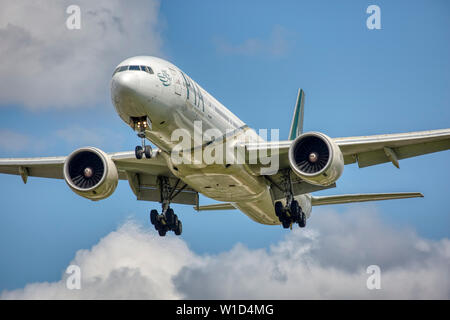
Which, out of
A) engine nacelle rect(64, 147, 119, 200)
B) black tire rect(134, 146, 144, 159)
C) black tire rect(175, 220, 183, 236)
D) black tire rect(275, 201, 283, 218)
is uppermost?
black tire rect(134, 146, 144, 159)

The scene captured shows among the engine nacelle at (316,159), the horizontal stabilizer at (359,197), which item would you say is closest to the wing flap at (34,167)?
the engine nacelle at (316,159)

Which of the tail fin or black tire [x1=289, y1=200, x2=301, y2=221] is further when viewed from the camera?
the tail fin

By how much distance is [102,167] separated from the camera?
Result: 30359 millimetres

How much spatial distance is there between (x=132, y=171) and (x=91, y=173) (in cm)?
346

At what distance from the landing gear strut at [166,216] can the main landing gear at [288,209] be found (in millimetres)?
4886

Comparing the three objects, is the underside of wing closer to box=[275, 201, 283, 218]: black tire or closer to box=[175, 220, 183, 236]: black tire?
box=[275, 201, 283, 218]: black tire

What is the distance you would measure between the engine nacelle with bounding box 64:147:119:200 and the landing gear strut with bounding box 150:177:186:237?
3.90m

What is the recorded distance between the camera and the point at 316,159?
28422 millimetres

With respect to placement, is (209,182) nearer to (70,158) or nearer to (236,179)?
(236,179)

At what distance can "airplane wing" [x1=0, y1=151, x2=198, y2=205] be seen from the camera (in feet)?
104
